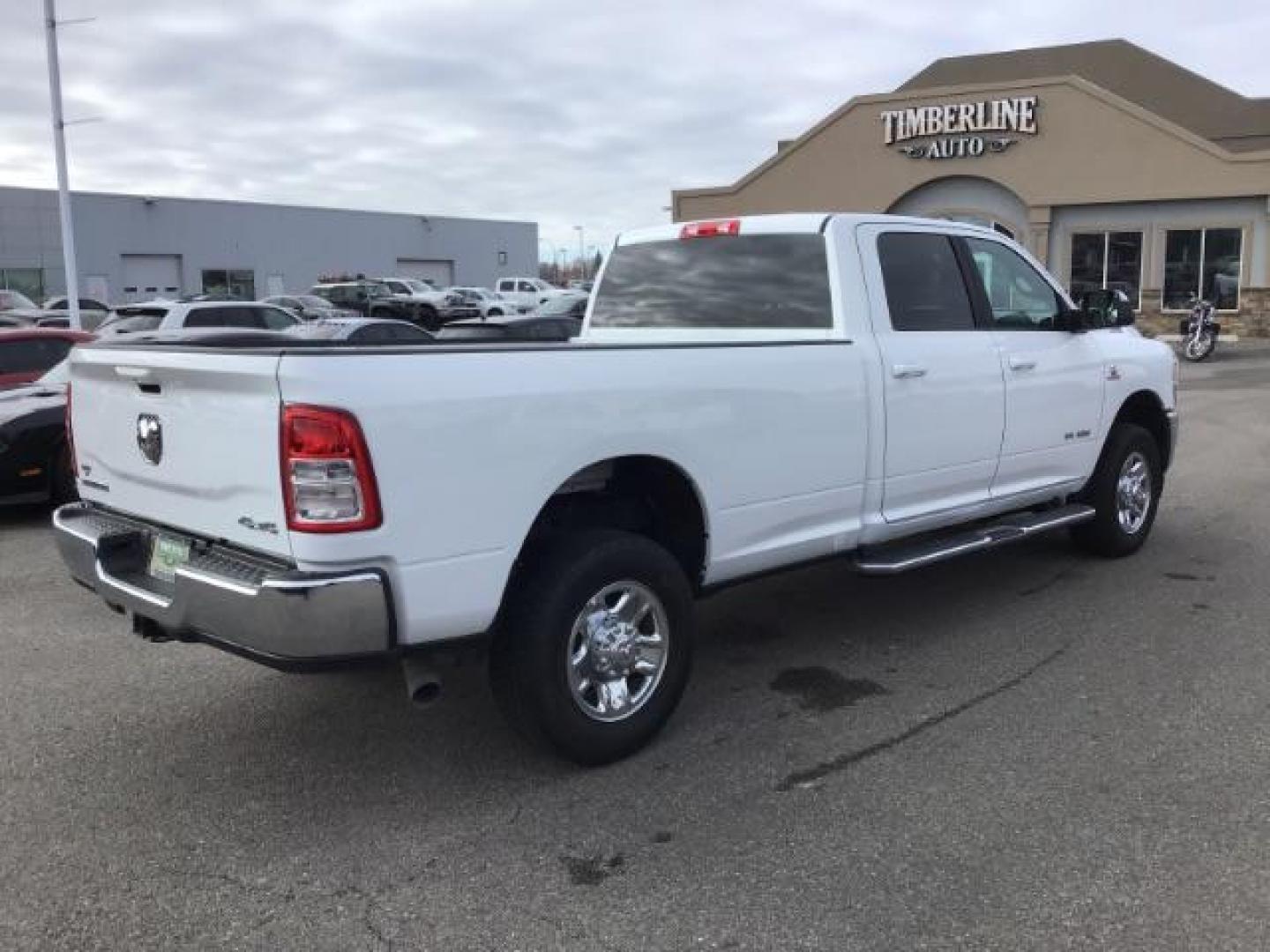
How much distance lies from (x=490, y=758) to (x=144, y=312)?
14.8 meters

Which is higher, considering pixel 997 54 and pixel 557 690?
pixel 997 54

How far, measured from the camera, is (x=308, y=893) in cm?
330

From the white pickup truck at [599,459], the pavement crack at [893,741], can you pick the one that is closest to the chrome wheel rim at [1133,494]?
the white pickup truck at [599,459]

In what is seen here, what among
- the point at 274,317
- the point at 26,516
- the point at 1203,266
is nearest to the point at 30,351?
the point at 26,516

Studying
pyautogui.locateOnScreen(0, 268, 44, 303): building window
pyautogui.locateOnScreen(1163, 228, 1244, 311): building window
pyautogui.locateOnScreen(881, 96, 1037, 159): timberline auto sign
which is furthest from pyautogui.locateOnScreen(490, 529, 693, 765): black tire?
pyautogui.locateOnScreen(0, 268, 44, 303): building window

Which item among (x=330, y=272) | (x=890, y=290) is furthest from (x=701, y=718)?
(x=330, y=272)

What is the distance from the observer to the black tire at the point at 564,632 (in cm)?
384

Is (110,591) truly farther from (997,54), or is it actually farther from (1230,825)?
(997,54)

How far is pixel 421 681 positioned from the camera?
12.0 feet

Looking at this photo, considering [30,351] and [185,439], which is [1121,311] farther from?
[30,351]

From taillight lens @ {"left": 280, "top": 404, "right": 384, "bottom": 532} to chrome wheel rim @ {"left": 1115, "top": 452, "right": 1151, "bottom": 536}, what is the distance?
506 centimetres

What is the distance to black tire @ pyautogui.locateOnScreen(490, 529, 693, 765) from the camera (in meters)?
3.84

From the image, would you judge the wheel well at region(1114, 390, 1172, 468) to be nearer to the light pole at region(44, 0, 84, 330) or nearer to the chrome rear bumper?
the chrome rear bumper

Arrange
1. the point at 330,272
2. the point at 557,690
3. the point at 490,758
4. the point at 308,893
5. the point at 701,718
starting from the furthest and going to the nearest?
the point at 330,272 < the point at 701,718 < the point at 490,758 < the point at 557,690 < the point at 308,893
